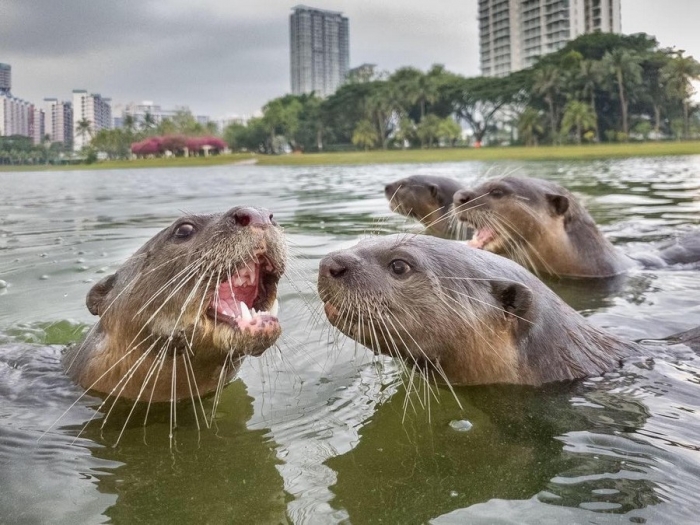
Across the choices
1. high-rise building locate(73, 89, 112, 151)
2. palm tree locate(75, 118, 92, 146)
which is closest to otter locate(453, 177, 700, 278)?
high-rise building locate(73, 89, 112, 151)

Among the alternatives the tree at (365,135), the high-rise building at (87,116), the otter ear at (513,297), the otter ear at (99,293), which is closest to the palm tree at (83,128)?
the high-rise building at (87,116)

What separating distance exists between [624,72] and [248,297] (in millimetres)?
62909

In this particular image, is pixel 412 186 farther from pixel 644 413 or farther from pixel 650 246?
pixel 644 413

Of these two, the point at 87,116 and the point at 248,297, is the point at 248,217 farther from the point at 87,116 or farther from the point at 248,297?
the point at 87,116

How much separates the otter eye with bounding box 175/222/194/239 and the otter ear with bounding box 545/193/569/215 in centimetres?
376

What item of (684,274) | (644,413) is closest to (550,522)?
(644,413)

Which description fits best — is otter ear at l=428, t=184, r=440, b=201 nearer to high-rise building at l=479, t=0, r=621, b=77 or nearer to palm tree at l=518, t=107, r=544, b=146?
palm tree at l=518, t=107, r=544, b=146

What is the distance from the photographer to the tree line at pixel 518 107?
59.2m

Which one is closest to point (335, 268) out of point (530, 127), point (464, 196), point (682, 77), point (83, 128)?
point (464, 196)

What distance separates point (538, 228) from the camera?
19.8ft

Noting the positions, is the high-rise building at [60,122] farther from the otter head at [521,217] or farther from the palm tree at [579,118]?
the otter head at [521,217]

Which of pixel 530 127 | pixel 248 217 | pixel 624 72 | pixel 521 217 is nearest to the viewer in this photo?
pixel 248 217

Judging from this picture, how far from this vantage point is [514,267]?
343 centimetres

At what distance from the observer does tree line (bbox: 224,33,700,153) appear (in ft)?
194
